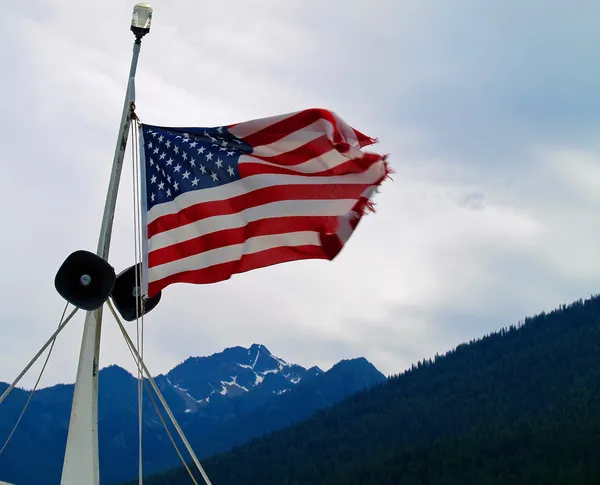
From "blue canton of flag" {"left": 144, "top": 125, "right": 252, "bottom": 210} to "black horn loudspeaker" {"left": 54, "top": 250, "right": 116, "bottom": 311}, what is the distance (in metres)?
1.69

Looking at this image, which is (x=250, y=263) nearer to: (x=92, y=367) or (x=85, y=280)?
(x=85, y=280)

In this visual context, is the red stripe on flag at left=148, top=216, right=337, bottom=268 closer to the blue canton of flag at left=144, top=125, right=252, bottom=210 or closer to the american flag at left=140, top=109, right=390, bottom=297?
the american flag at left=140, top=109, right=390, bottom=297

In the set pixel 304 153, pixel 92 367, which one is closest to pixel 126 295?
pixel 92 367

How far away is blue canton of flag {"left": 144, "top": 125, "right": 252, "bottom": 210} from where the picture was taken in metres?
14.0

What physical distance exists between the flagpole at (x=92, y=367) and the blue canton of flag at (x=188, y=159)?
536mm

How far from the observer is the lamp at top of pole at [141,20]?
13656 mm

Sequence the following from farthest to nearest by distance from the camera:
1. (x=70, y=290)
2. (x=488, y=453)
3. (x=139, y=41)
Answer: (x=488, y=453) < (x=139, y=41) < (x=70, y=290)

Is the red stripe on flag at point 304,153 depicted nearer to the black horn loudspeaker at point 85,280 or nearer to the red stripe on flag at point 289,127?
the red stripe on flag at point 289,127

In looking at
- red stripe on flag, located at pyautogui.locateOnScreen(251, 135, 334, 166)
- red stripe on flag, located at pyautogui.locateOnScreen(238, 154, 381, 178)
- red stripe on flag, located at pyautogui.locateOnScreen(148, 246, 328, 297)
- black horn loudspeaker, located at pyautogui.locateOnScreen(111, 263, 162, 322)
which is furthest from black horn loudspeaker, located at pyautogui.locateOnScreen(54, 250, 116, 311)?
red stripe on flag, located at pyautogui.locateOnScreen(251, 135, 334, 166)

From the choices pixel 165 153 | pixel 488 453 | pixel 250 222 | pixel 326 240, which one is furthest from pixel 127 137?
pixel 488 453

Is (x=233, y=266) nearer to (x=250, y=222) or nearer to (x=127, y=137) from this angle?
(x=250, y=222)

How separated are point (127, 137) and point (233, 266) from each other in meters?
2.35

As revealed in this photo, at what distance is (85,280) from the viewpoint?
41.2ft

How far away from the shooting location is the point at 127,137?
1397 cm
